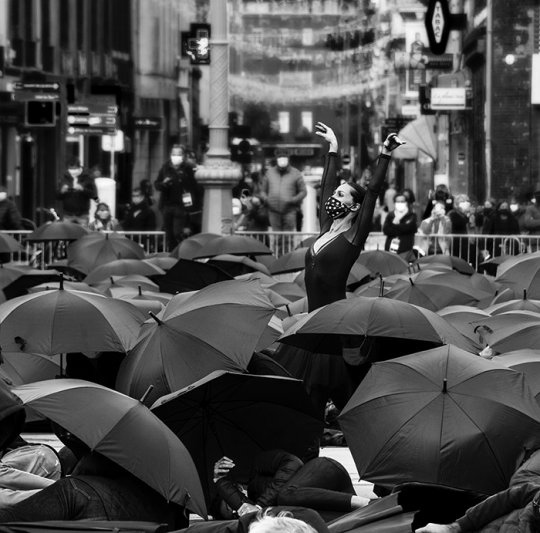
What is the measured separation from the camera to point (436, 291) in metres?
15.0

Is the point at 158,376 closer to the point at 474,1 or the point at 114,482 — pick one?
the point at 114,482

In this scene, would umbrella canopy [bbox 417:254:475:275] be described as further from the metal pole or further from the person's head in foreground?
the metal pole

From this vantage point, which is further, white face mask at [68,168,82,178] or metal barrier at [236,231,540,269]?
white face mask at [68,168,82,178]

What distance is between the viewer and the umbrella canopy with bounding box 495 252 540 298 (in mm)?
15607

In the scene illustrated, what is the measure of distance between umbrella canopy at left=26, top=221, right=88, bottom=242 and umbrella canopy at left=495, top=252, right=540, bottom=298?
22.4 ft

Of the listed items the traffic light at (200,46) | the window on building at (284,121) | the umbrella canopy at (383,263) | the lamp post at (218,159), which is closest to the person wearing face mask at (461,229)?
the lamp post at (218,159)

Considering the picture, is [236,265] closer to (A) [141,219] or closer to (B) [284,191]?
(B) [284,191]

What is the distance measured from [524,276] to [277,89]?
7401 cm

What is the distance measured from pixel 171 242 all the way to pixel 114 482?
20.2 meters

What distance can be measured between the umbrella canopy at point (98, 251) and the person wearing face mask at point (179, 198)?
804 centimetres

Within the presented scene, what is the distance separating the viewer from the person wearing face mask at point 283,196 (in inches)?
1126

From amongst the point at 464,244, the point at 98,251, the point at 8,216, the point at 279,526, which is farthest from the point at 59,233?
the point at 279,526

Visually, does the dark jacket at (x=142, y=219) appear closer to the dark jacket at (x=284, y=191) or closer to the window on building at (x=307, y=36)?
the dark jacket at (x=284, y=191)

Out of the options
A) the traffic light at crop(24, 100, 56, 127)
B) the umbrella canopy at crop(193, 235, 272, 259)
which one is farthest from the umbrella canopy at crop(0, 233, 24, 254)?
the traffic light at crop(24, 100, 56, 127)
